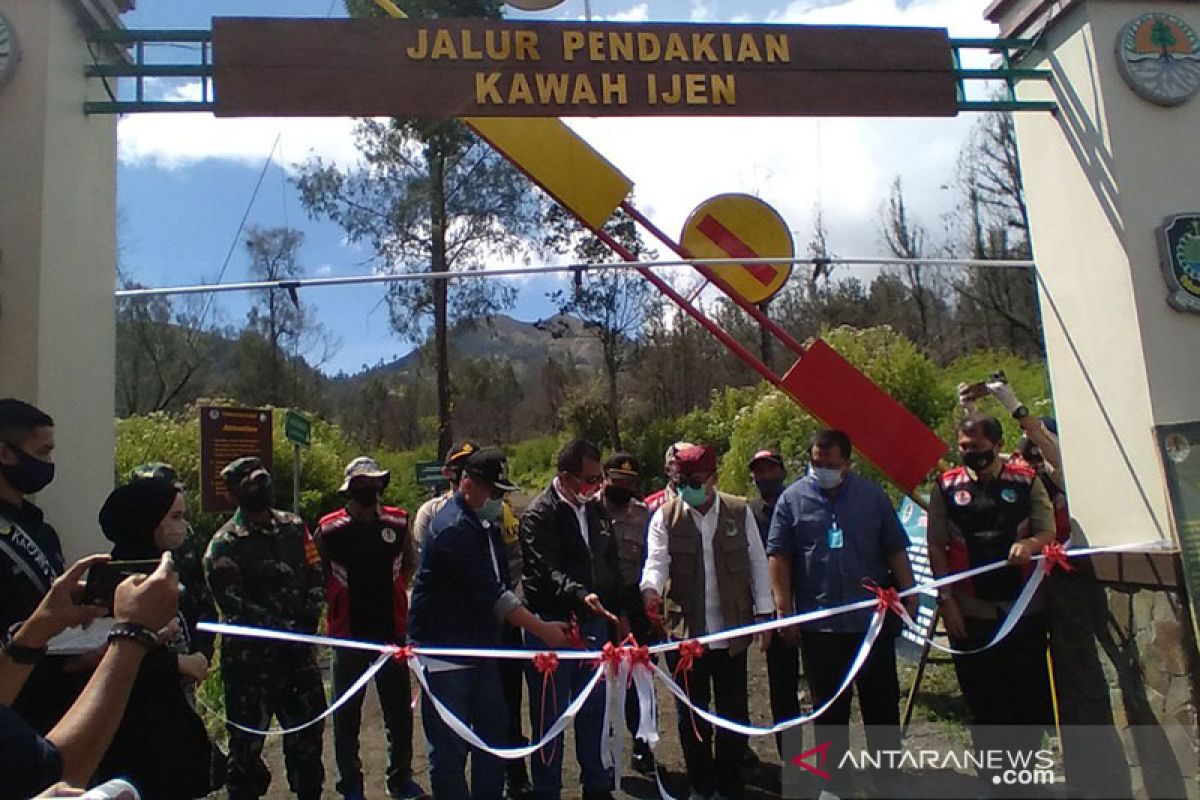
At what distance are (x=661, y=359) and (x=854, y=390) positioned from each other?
20.9 metres

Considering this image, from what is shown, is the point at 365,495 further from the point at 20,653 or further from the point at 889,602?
the point at 889,602

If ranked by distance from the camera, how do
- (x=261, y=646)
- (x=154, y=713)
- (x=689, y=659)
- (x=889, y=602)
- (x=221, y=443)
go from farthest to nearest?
(x=221, y=443), (x=261, y=646), (x=689, y=659), (x=889, y=602), (x=154, y=713)

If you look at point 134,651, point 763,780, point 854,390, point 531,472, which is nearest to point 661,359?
point 531,472

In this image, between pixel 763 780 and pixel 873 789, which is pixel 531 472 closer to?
pixel 763 780

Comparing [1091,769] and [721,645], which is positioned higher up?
[721,645]

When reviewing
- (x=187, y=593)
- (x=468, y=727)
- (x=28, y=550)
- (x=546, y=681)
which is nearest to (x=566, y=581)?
(x=546, y=681)

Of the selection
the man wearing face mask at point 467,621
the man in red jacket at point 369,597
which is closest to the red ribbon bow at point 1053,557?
the man wearing face mask at point 467,621

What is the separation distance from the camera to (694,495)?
4.54m

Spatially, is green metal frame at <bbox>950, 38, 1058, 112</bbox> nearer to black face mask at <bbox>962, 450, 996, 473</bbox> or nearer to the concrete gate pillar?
the concrete gate pillar

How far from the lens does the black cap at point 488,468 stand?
13.1 feet

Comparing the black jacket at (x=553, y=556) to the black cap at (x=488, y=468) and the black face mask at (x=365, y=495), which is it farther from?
the black face mask at (x=365, y=495)

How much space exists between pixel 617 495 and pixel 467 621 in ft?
4.19

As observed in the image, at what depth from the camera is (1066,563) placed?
13.5ft

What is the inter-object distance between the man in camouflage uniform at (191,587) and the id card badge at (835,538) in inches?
110
